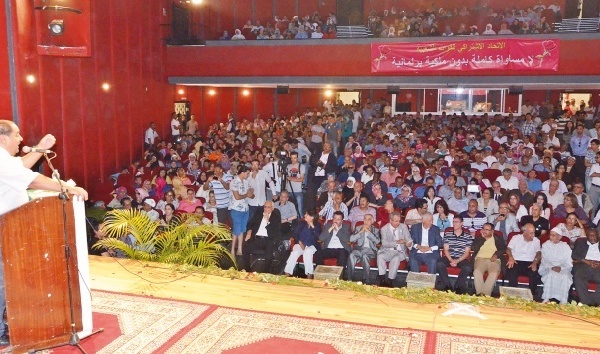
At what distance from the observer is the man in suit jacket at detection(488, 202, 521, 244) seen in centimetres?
724

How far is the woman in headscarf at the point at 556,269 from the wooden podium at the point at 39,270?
205 inches

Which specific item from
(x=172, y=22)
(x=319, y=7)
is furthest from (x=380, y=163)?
(x=319, y=7)

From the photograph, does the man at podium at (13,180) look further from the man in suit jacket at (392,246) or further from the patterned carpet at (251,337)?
the man in suit jacket at (392,246)

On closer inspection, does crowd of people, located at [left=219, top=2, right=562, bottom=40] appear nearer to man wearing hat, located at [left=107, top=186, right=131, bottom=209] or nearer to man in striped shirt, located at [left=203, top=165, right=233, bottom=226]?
man wearing hat, located at [left=107, top=186, right=131, bottom=209]

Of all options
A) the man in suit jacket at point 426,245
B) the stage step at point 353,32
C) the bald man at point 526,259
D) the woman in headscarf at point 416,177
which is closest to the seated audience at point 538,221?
the bald man at point 526,259


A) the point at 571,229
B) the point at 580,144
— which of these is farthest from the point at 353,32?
the point at 571,229

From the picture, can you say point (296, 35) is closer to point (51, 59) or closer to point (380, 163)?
point (380, 163)

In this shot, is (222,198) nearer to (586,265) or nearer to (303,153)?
(303,153)

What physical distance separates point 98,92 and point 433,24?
845 centimetres

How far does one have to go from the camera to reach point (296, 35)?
45.6 feet

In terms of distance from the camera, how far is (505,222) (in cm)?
727

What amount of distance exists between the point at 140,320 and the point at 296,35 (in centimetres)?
1071

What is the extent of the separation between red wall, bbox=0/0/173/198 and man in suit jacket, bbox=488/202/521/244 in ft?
23.0

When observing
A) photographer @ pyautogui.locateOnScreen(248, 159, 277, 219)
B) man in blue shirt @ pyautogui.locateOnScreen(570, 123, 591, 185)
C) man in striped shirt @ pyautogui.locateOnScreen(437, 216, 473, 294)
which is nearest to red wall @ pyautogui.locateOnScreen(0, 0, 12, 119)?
photographer @ pyautogui.locateOnScreen(248, 159, 277, 219)
